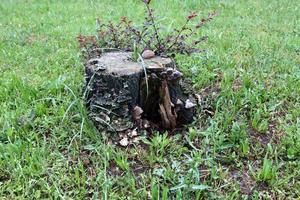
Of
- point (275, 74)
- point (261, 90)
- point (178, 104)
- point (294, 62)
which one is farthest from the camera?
point (294, 62)

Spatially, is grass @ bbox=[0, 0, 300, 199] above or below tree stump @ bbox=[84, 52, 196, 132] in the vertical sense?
below

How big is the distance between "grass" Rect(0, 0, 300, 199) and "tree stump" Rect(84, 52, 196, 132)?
0.38 ft

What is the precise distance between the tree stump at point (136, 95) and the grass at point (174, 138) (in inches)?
4.6

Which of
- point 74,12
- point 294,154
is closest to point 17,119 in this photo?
point 294,154

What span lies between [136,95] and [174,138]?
397 millimetres

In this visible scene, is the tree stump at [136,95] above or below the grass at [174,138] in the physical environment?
above

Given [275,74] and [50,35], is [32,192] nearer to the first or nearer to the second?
[275,74]

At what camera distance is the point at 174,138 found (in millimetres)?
2701

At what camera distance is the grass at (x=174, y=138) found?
2.31m

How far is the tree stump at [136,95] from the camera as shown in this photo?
2.68 m

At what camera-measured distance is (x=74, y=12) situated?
6.32m

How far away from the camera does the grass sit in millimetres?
2312

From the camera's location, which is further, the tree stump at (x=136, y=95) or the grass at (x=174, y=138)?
the tree stump at (x=136, y=95)

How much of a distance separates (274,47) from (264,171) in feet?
7.44
